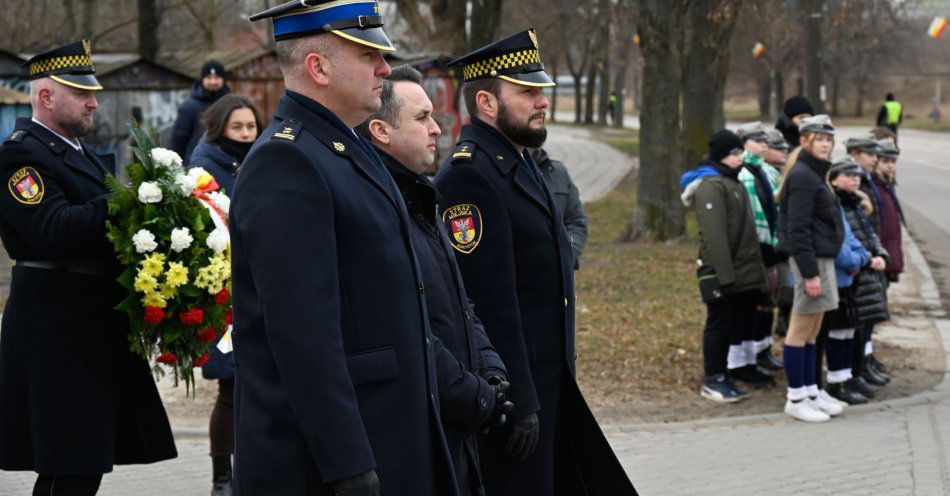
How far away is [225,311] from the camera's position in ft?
17.8

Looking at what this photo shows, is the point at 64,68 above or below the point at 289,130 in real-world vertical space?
above

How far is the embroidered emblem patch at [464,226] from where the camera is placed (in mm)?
4504

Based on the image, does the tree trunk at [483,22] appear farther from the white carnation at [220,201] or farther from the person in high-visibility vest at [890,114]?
the person in high-visibility vest at [890,114]

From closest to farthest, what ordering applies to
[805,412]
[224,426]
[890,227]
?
[224,426], [805,412], [890,227]

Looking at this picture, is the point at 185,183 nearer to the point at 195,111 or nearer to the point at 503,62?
the point at 503,62

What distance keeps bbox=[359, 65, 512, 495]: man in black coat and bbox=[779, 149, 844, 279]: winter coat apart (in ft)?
14.5

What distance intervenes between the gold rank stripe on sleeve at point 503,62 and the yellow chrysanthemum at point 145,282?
1501mm

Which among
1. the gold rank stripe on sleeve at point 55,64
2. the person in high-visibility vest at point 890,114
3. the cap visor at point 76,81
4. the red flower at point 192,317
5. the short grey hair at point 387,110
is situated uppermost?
the gold rank stripe on sleeve at point 55,64

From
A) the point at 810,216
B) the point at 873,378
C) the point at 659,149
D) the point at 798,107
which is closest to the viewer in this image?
the point at 810,216

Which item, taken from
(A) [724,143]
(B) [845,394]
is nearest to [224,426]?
(A) [724,143]

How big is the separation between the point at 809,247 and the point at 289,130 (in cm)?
548

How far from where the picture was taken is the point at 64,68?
17.0 ft

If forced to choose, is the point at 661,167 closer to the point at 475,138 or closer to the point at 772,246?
the point at 772,246

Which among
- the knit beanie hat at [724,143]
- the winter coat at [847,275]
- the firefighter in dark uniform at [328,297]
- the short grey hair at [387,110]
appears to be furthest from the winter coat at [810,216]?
the firefighter in dark uniform at [328,297]
